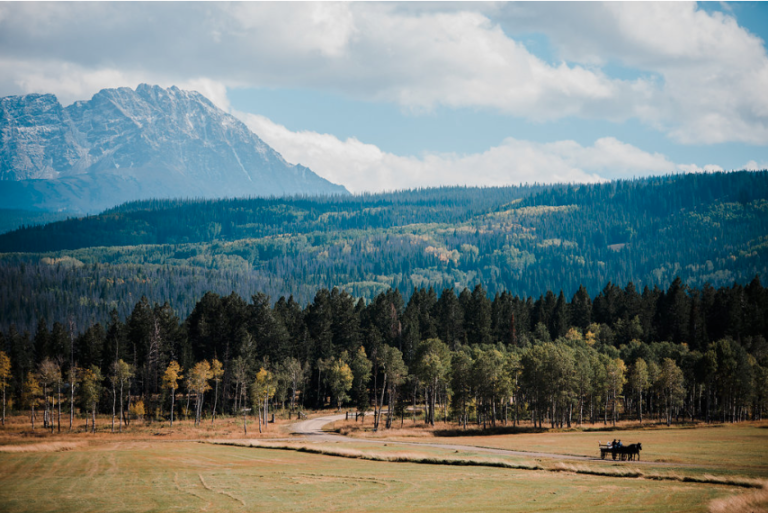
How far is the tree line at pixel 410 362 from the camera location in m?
105

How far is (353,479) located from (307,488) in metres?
4.97

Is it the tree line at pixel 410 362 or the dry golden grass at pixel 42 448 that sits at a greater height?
the tree line at pixel 410 362

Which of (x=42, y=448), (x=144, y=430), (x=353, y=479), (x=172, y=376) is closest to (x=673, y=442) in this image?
(x=353, y=479)

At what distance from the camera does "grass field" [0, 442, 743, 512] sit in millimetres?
37656

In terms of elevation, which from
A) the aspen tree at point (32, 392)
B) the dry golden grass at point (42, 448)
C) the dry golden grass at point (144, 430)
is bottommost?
the dry golden grass at point (144, 430)

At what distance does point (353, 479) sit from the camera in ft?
158

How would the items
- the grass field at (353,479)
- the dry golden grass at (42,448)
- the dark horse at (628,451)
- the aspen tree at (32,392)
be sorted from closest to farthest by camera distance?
the grass field at (353,479), the dark horse at (628,451), the dry golden grass at (42,448), the aspen tree at (32,392)

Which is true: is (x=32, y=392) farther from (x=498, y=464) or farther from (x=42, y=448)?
(x=498, y=464)

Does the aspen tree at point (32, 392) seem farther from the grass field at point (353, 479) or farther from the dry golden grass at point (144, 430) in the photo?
the grass field at point (353, 479)

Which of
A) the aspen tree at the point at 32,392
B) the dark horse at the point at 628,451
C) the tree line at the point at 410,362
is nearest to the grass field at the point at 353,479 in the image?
the dark horse at the point at 628,451

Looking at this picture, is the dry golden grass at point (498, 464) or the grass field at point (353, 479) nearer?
the grass field at point (353, 479)

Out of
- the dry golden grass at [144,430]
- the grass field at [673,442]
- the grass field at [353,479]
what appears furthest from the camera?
the dry golden grass at [144,430]

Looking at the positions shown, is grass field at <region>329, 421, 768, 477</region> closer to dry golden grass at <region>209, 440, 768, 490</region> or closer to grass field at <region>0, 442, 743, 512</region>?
dry golden grass at <region>209, 440, 768, 490</region>

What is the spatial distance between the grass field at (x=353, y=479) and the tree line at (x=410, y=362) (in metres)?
30.5
